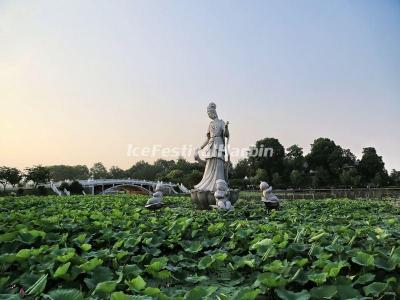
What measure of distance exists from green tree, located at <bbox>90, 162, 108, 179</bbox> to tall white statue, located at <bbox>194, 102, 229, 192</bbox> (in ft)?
274

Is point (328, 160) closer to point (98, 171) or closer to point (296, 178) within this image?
point (296, 178)

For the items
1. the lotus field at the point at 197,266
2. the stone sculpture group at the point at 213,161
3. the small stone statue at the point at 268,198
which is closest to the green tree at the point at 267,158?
the stone sculpture group at the point at 213,161

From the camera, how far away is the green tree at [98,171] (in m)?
91.2

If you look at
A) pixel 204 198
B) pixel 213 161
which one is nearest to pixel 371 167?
→ pixel 213 161

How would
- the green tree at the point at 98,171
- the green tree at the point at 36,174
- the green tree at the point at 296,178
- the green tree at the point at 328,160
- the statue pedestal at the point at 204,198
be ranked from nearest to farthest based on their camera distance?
the statue pedestal at the point at 204,198 → the green tree at the point at 36,174 → the green tree at the point at 296,178 → the green tree at the point at 328,160 → the green tree at the point at 98,171

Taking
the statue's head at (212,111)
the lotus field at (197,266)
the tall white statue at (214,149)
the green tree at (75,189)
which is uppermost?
the statue's head at (212,111)

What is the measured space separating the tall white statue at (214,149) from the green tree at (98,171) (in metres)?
83.5

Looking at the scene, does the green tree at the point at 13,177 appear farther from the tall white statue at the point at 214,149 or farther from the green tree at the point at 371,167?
the green tree at the point at 371,167

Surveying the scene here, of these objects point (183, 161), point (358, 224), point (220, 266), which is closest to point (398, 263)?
point (220, 266)

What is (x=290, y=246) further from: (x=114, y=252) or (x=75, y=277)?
(x=75, y=277)

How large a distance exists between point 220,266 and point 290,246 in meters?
0.63

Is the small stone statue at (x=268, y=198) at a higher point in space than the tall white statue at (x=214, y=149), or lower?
lower

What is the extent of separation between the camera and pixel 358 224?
469 cm

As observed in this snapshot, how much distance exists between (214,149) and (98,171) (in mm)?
89297
